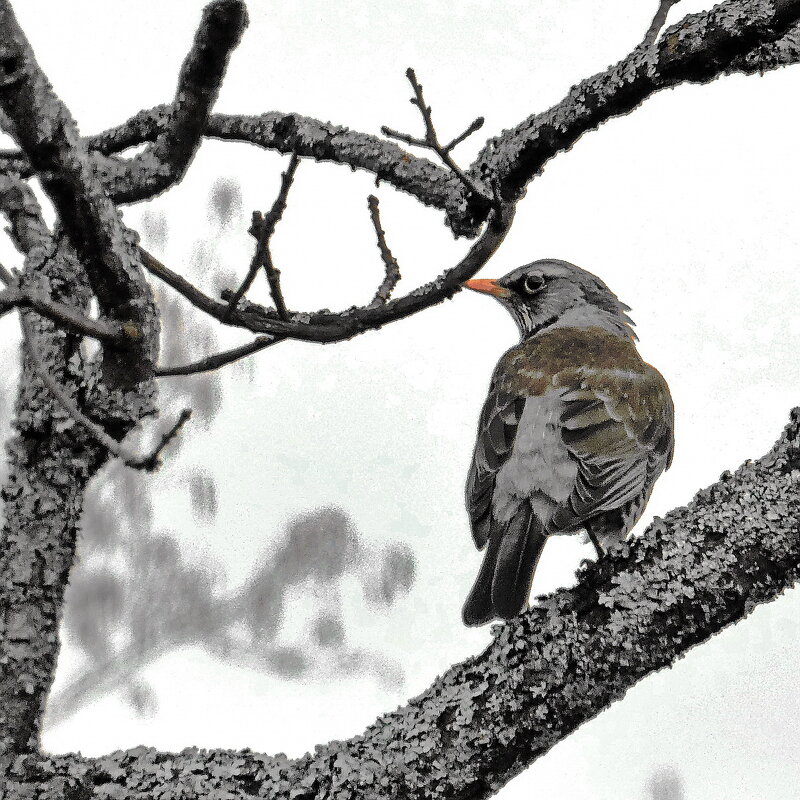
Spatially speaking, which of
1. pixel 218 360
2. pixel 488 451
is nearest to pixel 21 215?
pixel 218 360

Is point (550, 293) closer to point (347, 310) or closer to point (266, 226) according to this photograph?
point (347, 310)

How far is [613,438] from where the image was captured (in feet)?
8.43

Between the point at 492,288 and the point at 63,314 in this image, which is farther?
the point at 492,288

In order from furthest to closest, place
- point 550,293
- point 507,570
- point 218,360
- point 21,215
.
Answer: point 550,293
point 21,215
point 507,570
point 218,360

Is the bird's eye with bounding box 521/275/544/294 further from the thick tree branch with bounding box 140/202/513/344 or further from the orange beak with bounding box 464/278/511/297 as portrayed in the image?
the thick tree branch with bounding box 140/202/513/344

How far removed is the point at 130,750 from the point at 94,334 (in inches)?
29.0

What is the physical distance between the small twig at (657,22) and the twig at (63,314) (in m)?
1.41

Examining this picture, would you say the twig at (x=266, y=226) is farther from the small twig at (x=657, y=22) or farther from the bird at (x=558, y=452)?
the small twig at (x=657, y=22)

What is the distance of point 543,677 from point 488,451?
2.99 ft

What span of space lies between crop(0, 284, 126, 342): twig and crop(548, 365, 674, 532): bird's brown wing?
1060 millimetres

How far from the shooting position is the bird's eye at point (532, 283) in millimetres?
3664

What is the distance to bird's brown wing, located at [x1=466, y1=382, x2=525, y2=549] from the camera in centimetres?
243

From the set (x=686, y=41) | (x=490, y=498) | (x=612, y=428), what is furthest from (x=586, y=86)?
(x=490, y=498)

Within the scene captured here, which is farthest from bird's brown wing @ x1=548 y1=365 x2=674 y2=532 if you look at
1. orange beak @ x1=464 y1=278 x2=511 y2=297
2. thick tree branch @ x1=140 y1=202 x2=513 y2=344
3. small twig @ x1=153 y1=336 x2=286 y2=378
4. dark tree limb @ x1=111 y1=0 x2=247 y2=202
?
dark tree limb @ x1=111 y1=0 x2=247 y2=202
